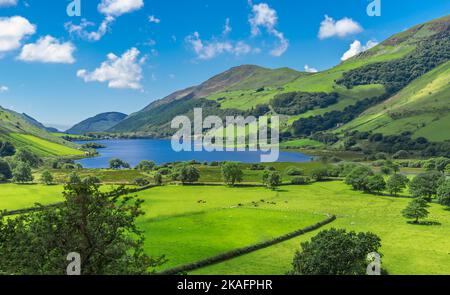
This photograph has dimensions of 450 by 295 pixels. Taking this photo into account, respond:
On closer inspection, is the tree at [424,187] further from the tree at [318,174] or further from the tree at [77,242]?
the tree at [77,242]

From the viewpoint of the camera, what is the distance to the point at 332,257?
5031 centimetres

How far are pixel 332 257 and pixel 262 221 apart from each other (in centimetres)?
4374

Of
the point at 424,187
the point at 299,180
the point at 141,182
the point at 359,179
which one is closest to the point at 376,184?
the point at 359,179

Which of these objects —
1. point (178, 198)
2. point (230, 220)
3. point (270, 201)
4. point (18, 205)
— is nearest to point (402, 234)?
point (230, 220)

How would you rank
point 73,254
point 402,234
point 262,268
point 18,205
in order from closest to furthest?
point 73,254 → point 262,268 → point 402,234 → point 18,205

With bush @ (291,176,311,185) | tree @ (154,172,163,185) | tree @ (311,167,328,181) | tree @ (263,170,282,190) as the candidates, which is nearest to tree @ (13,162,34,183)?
tree @ (154,172,163,185)

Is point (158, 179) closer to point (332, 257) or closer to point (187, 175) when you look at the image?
point (187, 175)

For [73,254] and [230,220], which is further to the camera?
[230,220]

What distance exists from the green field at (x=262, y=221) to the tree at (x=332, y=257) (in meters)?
7.97
